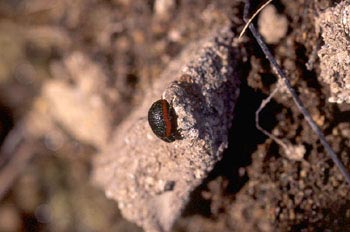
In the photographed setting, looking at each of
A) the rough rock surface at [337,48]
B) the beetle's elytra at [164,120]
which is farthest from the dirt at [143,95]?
the beetle's elytra at [164,120]

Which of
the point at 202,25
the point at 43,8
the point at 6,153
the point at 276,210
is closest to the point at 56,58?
the point at 43,8

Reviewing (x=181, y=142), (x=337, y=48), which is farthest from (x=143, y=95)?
(x=337, y=48)

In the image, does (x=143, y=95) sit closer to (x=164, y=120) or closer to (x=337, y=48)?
(x=164, y=120)

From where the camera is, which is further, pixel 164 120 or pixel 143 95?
pixel 143 95

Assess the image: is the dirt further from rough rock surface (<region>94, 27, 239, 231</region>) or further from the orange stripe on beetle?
the orange stripe on beetle

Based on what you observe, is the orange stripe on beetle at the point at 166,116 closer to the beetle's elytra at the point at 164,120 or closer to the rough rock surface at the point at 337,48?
Result: the beetle's elytra at the point at 164,120

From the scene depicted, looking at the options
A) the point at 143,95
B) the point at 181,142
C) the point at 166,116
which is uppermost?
the point at 166,116
